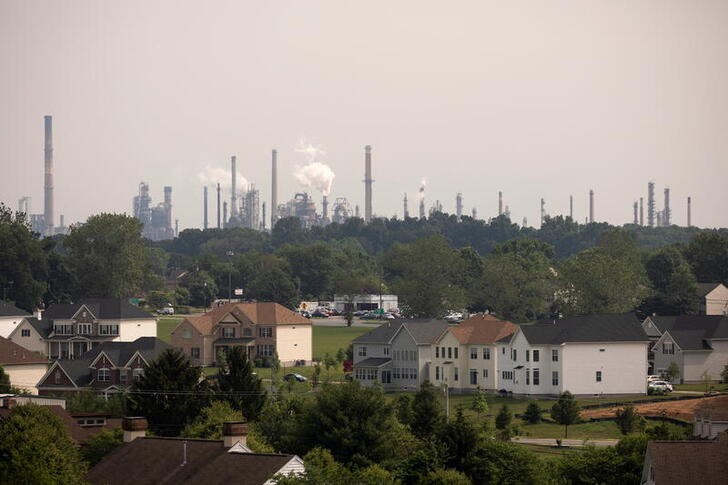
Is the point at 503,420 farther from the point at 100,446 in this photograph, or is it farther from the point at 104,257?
the point at 104,257

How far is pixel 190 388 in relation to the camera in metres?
79.3

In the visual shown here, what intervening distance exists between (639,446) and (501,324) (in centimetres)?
5217

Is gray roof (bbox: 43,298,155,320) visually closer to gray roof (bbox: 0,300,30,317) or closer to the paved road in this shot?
gray roof (bbox: 0,300,30,317)

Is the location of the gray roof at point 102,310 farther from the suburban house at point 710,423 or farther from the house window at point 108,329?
the suburban house at point 710,423

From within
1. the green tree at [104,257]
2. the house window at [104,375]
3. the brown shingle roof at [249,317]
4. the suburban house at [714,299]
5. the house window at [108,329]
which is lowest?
the house window at [104,375]

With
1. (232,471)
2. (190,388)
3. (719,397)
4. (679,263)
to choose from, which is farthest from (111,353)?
(679,263)

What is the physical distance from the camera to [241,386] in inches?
3211

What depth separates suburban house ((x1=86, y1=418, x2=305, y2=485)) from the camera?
47531mm

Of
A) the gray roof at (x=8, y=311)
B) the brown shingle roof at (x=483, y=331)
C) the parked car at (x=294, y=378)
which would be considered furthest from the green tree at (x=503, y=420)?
the gray roof at (x=8, y=311)

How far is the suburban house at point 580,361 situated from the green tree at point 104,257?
81737 millimetres

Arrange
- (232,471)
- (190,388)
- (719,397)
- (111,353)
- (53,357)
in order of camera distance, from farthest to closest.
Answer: (53,357)
(111,353)
(719,397)
(190,388)
(232,471)

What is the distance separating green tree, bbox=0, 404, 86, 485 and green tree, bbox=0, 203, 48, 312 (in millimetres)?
108268

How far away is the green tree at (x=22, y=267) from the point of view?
554 ft

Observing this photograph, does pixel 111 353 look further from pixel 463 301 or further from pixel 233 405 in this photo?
pixel 463 301
